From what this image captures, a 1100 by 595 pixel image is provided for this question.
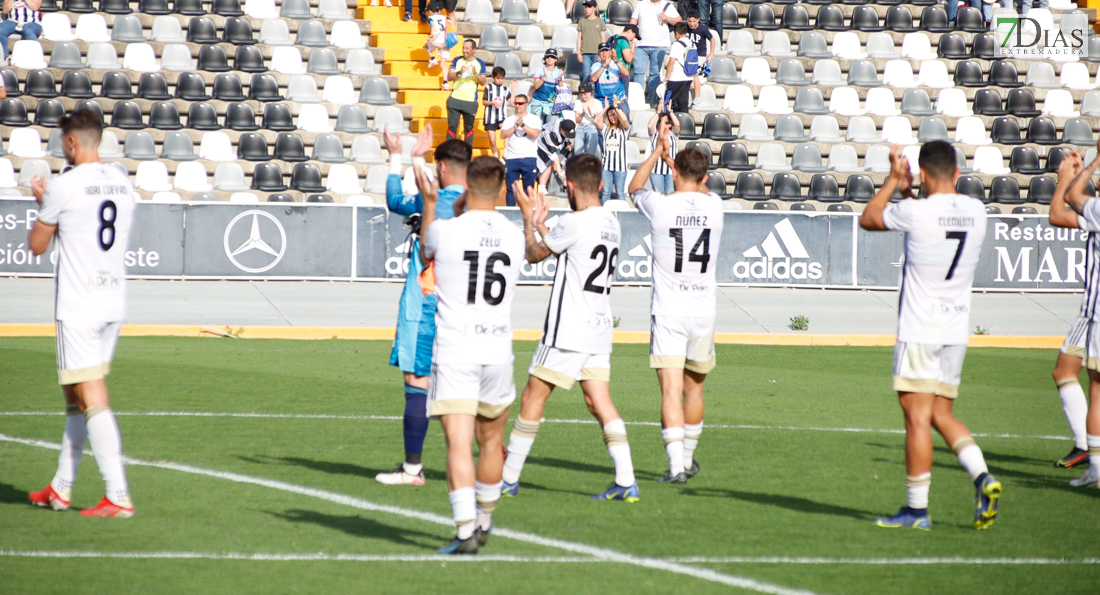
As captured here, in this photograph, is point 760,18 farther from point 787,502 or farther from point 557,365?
point 557,365

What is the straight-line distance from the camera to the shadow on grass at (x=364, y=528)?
6.67 meters

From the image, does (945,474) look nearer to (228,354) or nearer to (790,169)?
(228,354)

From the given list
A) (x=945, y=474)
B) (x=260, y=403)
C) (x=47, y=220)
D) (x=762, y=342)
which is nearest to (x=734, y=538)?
(x=945, y=474)

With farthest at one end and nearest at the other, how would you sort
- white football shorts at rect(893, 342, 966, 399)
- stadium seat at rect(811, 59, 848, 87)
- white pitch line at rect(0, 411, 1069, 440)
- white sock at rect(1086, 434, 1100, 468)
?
1. stadium seat at rect(811, 59, 848, 87)
2. white pitch line at rect(0, 411, 1069, 440)
3. white sock at rect(1086, 434, 1100, 468)
4. white football shorts at rect(893, 342, 966, 399)

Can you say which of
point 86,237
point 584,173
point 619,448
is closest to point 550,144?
point 584,173

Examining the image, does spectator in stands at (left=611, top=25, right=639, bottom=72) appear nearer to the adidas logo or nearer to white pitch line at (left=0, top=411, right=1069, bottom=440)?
the adidas logo

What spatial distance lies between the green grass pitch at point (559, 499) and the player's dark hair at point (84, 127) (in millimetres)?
2226

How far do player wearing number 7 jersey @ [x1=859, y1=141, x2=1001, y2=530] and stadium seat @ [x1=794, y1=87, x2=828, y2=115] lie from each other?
20.1m

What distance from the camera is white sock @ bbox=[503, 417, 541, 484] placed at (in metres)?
7.51

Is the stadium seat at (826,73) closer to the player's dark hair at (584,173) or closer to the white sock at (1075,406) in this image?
the white sock at (1075,406)

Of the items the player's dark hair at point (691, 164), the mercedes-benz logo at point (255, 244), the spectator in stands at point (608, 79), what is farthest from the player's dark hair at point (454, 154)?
the spectator in stands at point (608, 79)

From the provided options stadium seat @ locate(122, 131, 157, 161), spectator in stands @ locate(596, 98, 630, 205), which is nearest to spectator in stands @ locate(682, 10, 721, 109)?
spectator in stands @ locate(596, 98, 630, 205)

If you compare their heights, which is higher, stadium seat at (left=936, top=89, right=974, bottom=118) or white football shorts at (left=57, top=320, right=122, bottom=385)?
stadium seat at (left=936, top=89, right=974, bottom=118)

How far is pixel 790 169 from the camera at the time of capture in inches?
981
